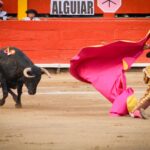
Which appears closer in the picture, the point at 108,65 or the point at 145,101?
the point at 145,101

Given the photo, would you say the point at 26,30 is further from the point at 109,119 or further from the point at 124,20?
the point at 109,119

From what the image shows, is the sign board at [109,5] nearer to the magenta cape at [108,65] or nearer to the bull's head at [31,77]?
the bull's head at [31,77]

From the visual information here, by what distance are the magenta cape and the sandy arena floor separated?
1.08ft

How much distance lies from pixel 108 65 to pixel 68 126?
66.7 inches

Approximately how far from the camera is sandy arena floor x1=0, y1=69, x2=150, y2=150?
23.5 ft

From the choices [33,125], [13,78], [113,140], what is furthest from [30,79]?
[113,140]

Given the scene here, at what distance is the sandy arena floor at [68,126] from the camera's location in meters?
7.15

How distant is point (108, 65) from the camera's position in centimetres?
977

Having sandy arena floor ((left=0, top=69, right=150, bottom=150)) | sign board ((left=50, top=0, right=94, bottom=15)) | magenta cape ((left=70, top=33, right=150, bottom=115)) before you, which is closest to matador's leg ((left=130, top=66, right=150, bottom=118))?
sandy arena floor ((left=0, top=69, right=150, bottom=150))

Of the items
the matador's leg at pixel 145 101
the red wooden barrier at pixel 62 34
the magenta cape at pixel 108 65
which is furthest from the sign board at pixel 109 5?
the matador's leg at pixel 145 101

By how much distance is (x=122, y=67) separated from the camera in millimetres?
9688

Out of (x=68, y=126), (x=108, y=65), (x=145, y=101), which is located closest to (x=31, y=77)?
(x=108, y=65)

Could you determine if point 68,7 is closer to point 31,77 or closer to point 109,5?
point 109,5

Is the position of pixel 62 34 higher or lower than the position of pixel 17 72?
lower
